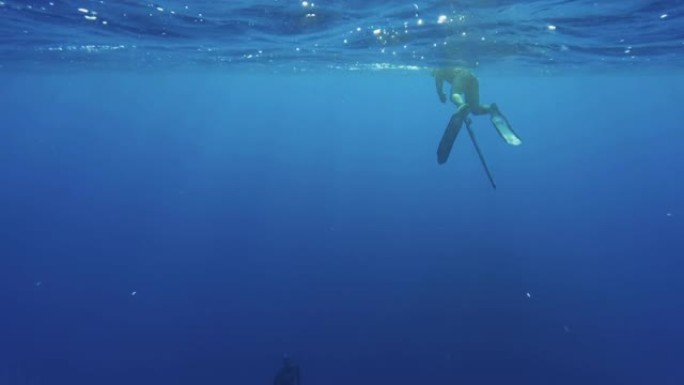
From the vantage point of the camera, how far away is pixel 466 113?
36.5 ft

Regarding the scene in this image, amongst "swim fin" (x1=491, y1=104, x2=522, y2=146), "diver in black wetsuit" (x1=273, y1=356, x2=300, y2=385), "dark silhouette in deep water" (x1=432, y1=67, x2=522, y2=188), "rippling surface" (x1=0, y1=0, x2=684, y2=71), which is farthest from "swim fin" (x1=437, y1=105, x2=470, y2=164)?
"diver in black wetsuit" (x1=273, y1=356, x2=300, y2=385)

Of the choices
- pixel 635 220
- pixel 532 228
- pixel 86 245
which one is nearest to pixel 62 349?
pixel 86 245

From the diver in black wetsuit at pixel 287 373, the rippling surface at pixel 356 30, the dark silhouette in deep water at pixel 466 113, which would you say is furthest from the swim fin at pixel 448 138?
the diver in black wetsuit at pixel 287 373

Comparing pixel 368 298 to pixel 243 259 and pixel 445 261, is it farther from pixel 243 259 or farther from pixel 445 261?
pixel 243 259

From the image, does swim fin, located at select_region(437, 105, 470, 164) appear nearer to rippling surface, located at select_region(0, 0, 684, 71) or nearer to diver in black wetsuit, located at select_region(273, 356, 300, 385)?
rippling surface, located at select_region(0, 0, 684, 71)

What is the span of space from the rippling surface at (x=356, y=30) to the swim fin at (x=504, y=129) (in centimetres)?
260

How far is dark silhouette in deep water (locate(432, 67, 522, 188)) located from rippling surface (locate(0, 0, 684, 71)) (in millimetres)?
1718

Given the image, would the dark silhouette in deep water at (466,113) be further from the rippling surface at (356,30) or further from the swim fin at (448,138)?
the rippling surface at (356,30)

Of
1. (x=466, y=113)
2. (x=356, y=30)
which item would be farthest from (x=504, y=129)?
(x=356, y=30)

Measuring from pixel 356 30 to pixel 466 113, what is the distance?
20.3 ft

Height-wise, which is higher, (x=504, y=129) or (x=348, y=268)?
(x=504, y=129)

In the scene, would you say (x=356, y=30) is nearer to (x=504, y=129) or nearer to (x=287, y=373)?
(x=504, y=129)

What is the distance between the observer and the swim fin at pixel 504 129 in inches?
454

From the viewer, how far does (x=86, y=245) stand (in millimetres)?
33781
